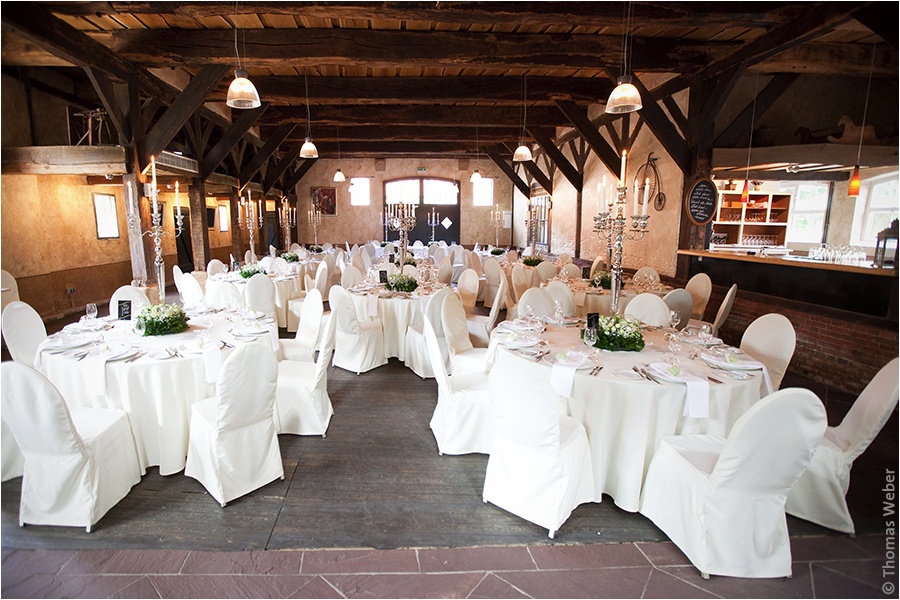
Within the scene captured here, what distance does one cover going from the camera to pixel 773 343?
3.43 metres

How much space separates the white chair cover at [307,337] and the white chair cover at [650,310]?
2.99 meters

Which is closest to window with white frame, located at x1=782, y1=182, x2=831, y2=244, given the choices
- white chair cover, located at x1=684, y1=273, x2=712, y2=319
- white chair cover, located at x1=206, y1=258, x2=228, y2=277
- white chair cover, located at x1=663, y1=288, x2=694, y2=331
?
white chair cover, located at x1=684, y1=273, x2=712, y2=319

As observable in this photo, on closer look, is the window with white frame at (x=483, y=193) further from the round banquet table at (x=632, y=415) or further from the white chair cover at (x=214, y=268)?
the round banquet table at (x=632, y=415)

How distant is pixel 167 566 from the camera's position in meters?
2.28

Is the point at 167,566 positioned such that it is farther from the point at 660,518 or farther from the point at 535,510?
the point at 660,518

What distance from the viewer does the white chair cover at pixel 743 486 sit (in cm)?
198

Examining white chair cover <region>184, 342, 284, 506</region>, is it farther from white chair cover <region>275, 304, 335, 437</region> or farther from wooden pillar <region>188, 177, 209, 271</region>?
wooden pillar <region>188, 177, 209, 271</region>

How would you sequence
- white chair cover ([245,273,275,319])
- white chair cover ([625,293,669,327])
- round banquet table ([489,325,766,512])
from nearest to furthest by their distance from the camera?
round banquet table ([489,325,766,512]) < white chair cover ([625,293,669,327]) < white chair cover ([245,273,275,319])

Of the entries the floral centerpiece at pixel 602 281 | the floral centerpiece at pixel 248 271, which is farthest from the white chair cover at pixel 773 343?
the floral centerpiece at pixel 248 271

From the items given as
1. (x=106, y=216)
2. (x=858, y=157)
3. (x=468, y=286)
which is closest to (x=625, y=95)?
(x=468, y=286)

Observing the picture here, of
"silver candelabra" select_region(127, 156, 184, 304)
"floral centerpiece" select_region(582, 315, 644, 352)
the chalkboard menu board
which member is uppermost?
the chalkboard menu board

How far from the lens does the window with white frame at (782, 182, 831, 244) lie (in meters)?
8.95

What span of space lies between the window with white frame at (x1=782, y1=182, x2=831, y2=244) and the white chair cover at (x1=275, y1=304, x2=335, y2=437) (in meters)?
9.91

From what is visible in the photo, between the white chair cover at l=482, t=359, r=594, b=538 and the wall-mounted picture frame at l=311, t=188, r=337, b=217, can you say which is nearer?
the white chair cover at l=482, t=359, r=594, b=538
